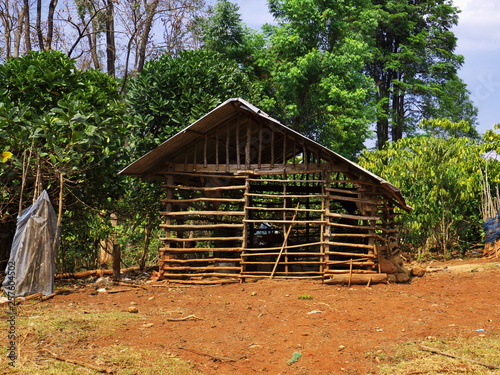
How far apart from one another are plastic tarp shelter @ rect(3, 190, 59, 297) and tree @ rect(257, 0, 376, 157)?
44.5 feet

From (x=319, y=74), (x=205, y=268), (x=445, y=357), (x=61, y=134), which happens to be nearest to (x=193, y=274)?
(x=205, y=268)

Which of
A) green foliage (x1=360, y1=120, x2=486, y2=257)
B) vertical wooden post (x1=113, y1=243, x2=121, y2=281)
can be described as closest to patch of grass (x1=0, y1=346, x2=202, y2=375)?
vertical wooden post (x1=113, y1=243, x2=121, y2=281)

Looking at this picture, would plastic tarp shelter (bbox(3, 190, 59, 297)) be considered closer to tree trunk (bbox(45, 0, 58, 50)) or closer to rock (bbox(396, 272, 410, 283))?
rock (bbox(396, 272, 410, 283))

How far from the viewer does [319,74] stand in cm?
2230

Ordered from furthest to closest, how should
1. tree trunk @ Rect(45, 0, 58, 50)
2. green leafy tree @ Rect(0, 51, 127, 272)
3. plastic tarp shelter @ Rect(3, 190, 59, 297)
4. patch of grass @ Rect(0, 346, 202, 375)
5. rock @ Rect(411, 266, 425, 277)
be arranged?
1. tree trunk @ Rect(45, 0, 58, 50)
2. rock @ Rect(411, 266, 425, 277)
3. green leafy tree @ Rect(0, 51, 127, 272)
4. plastic tarp shelter @ Rect(3, 190, 59, 297)
5. patch of grass @ Rect(0, 346, 202, 375)

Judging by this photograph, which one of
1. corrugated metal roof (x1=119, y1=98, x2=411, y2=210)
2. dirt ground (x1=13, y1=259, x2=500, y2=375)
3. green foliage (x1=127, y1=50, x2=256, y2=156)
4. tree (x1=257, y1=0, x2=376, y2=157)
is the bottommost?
dirt ground (x1=13, y1=259, x2=500, y2=375)

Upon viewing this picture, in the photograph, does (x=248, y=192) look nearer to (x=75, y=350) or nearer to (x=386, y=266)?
(x=386, y=266)

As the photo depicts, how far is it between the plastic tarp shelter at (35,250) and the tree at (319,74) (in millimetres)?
13577

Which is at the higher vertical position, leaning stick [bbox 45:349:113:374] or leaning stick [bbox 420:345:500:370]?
leaning stick [bbox 420:345:500:370]

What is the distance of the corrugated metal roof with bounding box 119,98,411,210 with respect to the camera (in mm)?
11469

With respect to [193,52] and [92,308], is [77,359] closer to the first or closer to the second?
[92,308]

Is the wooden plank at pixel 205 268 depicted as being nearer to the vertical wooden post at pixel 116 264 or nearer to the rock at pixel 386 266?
the vertical wooden post at pixel 116 264

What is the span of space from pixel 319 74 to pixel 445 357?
17480 millimetres

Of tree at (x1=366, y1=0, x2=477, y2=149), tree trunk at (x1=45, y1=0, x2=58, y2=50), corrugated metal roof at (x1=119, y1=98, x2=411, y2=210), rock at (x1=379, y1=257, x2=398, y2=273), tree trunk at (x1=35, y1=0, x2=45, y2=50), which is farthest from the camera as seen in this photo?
tree at (x1=366, y1=0, x2=477, y2=149)
